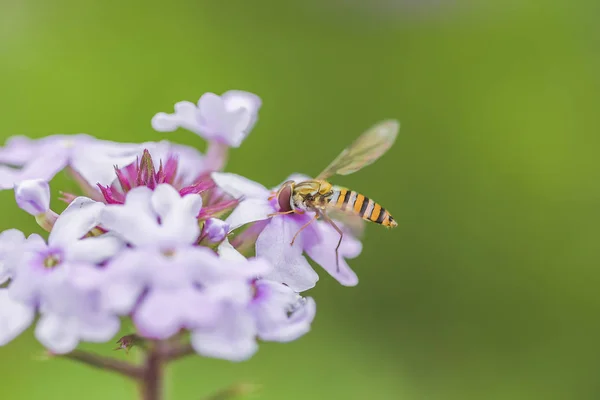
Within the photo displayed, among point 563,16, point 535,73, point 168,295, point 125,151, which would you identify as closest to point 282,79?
point 535,73

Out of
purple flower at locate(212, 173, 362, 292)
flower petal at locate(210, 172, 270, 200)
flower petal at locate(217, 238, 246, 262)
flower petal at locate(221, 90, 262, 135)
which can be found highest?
flower petal at locate(221, 90, 262, 135)

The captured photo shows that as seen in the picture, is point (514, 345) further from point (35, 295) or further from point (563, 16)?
point (35, 295)

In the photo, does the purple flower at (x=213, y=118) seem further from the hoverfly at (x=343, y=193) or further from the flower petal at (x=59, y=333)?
the flower petal at (x=59, y=333)

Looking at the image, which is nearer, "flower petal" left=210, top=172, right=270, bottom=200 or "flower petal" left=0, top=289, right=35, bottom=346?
"flower petal" left=0, top=289, right=35, bottom=346

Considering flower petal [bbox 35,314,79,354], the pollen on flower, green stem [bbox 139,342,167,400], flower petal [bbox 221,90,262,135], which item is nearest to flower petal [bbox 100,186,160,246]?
the pollen on flower

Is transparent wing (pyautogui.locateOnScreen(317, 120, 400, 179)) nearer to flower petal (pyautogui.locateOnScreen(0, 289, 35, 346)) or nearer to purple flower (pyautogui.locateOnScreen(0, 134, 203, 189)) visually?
purple flower (pyautogui.locateOnScreen(0, 134, 203, 189))

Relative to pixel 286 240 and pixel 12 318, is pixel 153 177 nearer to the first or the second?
pixel 286 240
